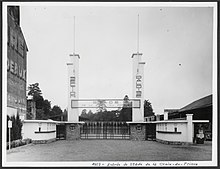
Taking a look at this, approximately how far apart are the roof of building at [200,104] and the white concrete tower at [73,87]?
86 centimetres

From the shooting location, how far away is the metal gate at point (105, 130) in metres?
3.26

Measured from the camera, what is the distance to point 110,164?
123 inches

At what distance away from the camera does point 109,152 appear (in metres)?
3.18

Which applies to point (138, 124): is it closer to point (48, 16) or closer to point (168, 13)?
point (168, 13)

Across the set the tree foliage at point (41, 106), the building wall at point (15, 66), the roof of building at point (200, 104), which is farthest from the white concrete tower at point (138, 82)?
the building wall at point (15, 66)

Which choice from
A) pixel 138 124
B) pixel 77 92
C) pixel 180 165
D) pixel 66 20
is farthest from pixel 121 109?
pixel 66 20

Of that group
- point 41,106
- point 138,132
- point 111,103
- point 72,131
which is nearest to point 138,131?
point 138,132

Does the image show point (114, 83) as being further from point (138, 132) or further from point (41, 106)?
point (41, 106)

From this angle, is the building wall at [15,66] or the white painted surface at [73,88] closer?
the building wall at [15,66]

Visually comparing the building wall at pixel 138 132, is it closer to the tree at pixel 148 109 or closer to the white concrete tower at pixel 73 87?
the tree at pixel 148 109

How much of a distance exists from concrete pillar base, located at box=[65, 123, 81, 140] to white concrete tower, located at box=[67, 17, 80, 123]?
0.04 metres

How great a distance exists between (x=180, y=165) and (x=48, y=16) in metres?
1.59

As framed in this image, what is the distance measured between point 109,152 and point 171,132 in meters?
0.53

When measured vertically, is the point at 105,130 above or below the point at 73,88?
below
